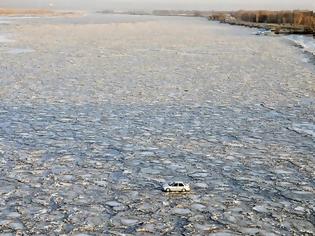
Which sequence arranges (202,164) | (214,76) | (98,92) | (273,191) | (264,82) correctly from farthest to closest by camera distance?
1. (214,76)
2. (264,82)
3. (98,92)
4. (202,164)
5. (273,191)

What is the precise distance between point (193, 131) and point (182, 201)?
112 inches

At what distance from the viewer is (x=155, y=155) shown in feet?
20.4

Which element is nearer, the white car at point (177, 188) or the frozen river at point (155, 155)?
the frozen river at point (155, 155)

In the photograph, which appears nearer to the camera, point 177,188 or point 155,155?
point 177,188

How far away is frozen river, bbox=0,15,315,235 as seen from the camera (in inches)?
169

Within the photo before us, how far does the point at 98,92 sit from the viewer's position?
10.7m

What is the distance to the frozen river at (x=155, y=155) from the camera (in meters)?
4.28

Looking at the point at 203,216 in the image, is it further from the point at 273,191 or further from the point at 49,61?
the point at 49,61

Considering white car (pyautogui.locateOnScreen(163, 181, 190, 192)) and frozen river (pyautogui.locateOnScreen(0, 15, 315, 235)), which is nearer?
frozen river (pyautogui.locateOnScreen(0, 15, 315, 235))

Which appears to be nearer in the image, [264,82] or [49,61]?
[264,82]

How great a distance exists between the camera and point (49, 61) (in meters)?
17.2

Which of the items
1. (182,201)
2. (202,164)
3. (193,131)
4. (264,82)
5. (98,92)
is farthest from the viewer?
(264,82)

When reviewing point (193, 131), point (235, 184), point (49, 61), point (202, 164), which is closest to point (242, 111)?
point (193, 131)

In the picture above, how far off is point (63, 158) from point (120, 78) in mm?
7306
